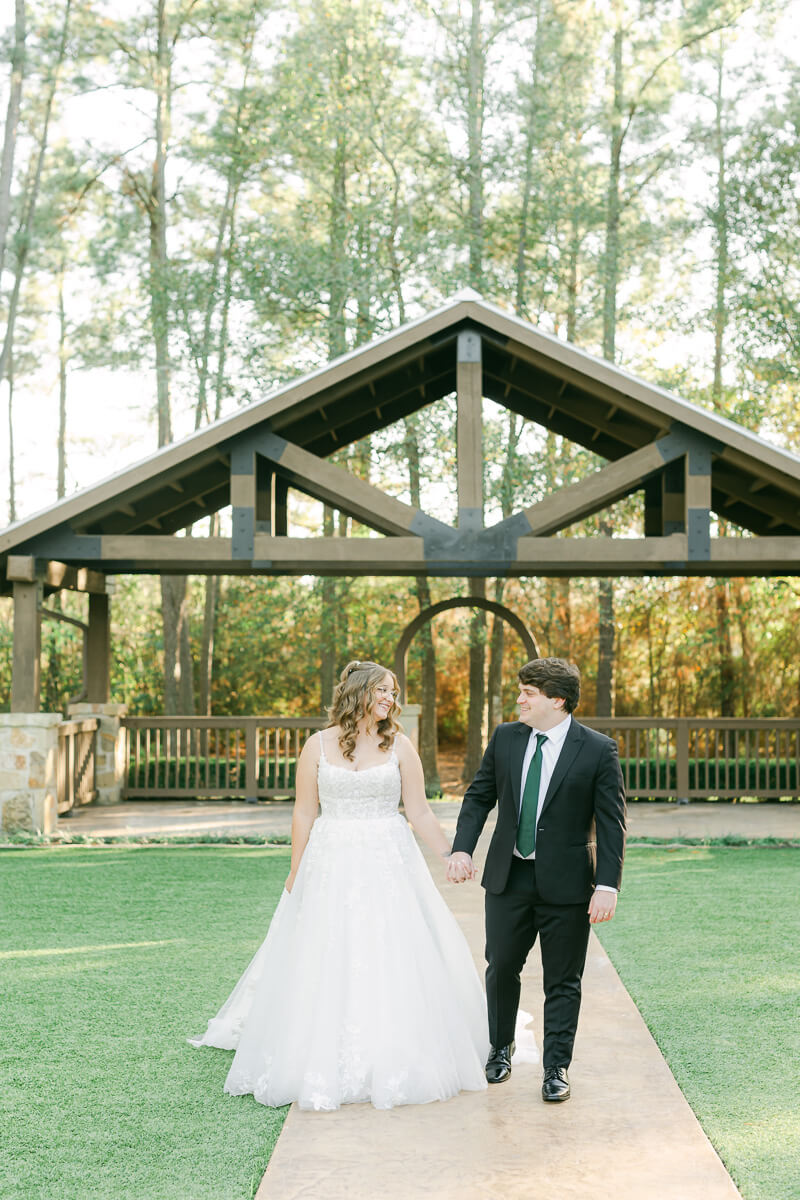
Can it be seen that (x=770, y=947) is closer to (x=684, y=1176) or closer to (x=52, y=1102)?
(x=684, y=1176)

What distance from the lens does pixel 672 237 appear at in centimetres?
2252

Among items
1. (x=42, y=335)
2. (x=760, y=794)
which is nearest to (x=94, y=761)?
(x=760, y=794)

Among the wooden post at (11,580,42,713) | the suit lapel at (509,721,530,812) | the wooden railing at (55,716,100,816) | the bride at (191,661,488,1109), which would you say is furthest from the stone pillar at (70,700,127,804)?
the suit lapel at (509,721,530,812)

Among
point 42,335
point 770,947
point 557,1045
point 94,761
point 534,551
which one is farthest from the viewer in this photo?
point 42,335

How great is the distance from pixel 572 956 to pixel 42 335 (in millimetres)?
27685

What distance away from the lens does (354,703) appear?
4555 mm

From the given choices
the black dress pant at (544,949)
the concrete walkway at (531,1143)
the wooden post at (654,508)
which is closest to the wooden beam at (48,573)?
the wooden post at (654,508)

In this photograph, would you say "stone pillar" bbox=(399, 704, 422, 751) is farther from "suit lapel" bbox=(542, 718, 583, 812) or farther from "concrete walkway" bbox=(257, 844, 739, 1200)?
"suit lapel" bbox=(542, 718, 583, 812)

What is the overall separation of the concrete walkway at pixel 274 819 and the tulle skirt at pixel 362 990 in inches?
259

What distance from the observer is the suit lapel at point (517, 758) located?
4367mm

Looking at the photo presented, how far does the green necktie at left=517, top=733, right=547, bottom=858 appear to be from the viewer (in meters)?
4.32

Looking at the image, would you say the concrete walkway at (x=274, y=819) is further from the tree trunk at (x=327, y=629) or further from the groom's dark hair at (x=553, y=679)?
the tree trunk at (x=327, y=629)

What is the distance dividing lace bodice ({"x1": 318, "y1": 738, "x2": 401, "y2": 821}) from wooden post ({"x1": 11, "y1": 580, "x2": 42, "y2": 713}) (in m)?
7.18

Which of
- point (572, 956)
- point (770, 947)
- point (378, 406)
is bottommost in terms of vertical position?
point (770, 947)
